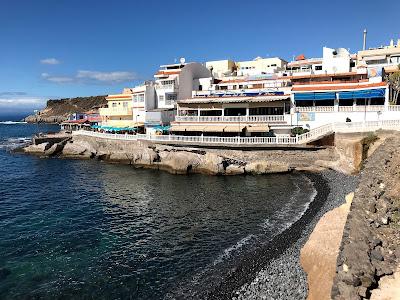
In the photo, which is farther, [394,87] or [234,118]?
[394,87]

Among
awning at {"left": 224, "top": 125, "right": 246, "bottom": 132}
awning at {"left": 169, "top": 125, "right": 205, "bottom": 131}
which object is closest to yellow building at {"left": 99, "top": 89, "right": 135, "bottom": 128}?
awning at {"left": 169, "top": 125, "right": 205, "bottom": 131}

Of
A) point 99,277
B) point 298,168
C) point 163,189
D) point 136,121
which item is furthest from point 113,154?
point 99,277

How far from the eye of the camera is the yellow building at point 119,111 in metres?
62.7

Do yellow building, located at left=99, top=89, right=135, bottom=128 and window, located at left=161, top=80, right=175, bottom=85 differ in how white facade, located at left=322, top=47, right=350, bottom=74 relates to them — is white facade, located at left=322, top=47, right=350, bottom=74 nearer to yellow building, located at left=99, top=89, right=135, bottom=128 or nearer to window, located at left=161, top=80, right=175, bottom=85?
window, located at left=161, top=80, right=175, bottom=85

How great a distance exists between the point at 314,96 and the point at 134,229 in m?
29.8

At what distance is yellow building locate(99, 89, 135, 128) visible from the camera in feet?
206

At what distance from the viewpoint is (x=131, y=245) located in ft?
72.5

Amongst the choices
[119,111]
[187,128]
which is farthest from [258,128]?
[119,111]

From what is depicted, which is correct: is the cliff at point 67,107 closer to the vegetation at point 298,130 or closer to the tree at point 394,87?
the vegetation at point 298,130

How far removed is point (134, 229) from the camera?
2483 cm

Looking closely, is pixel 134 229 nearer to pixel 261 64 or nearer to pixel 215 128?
pixel 215 128

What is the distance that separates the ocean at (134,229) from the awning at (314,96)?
11802mm

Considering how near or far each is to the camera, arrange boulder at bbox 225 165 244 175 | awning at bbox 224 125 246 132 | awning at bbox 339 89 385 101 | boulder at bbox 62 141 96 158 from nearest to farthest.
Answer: awning at bbox 339 89 385 101, boulder at bbox 225 165 244 175, awning at bbox 224 125 246 132, boulder at bbox 62 141 96 158

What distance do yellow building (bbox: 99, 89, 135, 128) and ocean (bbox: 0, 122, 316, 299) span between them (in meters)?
21.8
